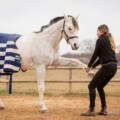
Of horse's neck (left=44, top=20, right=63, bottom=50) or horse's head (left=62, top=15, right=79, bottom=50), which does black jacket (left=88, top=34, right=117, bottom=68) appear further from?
horse's neck (left=44, top=20, right=63, bottom=50)

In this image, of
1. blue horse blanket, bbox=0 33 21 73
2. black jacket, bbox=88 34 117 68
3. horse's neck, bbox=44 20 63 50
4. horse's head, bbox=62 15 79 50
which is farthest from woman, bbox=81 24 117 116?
blue horse blanket, bbox=0 33 21 73

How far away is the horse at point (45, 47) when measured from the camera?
609 cm

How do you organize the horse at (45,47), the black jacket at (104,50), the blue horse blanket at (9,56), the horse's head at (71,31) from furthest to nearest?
the blue horse blanket at (9,56)
the horse at (45,47)
the horse's head at (71,31)
the black jacket at (104,50)

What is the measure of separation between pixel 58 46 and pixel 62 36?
25 centimetres

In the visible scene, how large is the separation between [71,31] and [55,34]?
467 millimetres

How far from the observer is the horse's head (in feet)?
19.2

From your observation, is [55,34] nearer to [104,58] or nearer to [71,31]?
[71,31]

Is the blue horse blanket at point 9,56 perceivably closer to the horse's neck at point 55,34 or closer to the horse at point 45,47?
the horse at point 45,47

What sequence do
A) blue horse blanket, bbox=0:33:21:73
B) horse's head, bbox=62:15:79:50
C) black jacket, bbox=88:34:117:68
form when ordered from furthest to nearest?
blue horse blanket, bbox=0:33:21:73 < horse's head, bbox=62:15:79:50 < black jacket, bbox=88:34:117:68

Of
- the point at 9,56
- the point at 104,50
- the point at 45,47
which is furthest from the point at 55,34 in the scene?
the point at 104,50

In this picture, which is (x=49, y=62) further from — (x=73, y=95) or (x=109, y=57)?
(x=73, y=95)

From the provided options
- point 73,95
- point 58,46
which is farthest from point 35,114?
point 73,95

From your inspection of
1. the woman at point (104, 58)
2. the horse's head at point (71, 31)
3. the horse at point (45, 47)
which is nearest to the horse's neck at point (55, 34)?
Answer: the horse at point (45, 47)

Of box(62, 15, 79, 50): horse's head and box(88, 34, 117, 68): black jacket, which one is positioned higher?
box(62, 15, 79, 50): horse's head
